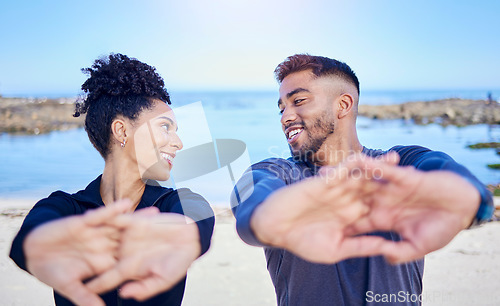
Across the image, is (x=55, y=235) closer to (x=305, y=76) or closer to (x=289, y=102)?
(x=289, y=102)

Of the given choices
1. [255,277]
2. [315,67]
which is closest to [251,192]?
[315,67]

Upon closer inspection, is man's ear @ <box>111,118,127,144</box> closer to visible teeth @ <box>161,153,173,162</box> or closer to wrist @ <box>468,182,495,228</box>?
visible teeth @ <box>161,153,173,162</box>

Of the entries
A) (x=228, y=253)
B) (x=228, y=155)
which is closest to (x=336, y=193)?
(x=228, y=155)

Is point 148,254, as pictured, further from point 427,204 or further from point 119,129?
point 427,204

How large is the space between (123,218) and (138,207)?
2.64 feet

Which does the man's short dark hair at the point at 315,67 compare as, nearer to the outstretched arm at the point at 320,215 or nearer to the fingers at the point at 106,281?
the outstretched arm at the point at 320,215

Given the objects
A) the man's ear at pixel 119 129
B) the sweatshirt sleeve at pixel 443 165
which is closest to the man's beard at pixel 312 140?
the sweatshirt sleeve at pixel 443 165

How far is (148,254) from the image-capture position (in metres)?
1.88

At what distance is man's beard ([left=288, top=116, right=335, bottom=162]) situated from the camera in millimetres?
2934

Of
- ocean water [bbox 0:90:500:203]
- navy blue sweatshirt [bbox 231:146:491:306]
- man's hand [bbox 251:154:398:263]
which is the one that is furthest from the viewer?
ocean water [bbox 0:90:500:203]

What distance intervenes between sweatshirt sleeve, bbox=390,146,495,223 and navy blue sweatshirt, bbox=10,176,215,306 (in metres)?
1.16

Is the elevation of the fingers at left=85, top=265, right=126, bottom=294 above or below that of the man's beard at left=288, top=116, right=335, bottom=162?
below

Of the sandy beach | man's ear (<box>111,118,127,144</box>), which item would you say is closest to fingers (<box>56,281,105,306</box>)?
man's ear (<box>111,118,127,144</box>)

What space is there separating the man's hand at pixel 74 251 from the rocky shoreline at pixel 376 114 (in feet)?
73.6
